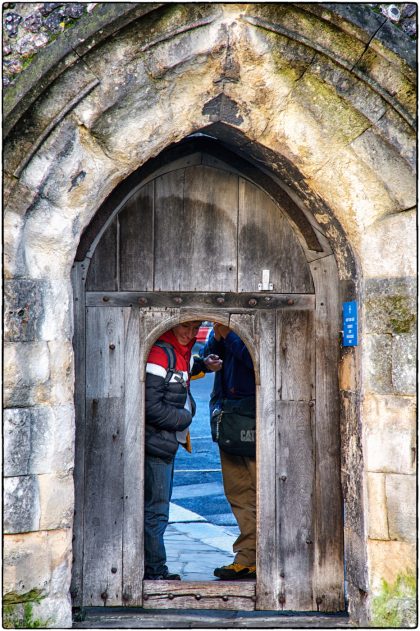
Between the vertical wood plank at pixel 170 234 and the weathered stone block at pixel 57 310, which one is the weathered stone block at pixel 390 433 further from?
the weathered stone block at pixel 57 310

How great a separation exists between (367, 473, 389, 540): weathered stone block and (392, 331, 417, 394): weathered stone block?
0.46 meters

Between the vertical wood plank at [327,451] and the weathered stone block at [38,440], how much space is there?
1.44 metres

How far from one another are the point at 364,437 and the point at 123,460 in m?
1.32

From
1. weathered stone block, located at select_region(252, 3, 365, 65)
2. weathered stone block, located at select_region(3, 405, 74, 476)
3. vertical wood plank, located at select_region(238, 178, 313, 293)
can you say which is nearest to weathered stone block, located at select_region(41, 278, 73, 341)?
weathered stone block, located at select_region(3, 405, 74, 476)

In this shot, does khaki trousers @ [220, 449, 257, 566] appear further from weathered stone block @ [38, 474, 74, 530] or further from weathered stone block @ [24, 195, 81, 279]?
weathered stone block @ [24, 195, 81, 279]

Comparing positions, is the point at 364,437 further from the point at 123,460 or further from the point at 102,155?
the point at 102,155

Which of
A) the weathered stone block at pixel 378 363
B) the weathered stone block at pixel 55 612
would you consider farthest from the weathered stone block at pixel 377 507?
the weathered stone block at pixel 55 612

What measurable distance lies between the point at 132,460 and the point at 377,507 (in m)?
1.35

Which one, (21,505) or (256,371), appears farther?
(256,371)

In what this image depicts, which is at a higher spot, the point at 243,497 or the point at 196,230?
the point at 196,230

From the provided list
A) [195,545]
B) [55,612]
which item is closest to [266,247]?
[55,612]

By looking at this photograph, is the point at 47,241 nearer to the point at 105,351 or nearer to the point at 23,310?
the point at 23,310

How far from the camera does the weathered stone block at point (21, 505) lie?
4157 millimetres

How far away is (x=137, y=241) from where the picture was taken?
16.5 feet
